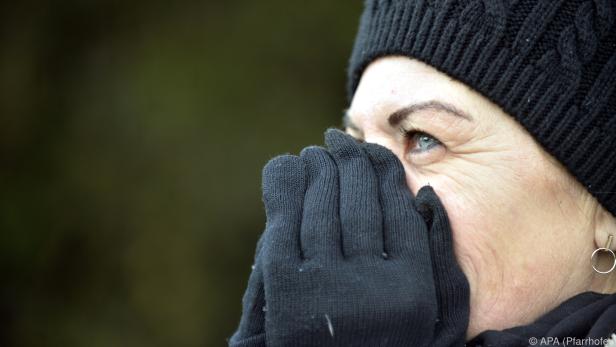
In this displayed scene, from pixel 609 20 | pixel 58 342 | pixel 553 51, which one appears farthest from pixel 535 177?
pixel 58 342

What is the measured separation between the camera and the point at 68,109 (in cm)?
474

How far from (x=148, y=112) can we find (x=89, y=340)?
5.08ft

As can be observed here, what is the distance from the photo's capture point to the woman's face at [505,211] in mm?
1897

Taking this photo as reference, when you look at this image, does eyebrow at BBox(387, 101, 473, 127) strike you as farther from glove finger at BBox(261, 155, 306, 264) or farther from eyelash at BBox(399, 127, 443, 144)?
glove finger at BBox(261, 155, 306, 264)

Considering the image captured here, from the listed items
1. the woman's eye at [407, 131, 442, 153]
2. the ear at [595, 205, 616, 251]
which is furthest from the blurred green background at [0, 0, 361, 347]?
the ear at [595, 205, 616, 251]

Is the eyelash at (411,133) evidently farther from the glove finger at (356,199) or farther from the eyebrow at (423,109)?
the glove finger at (356,199)

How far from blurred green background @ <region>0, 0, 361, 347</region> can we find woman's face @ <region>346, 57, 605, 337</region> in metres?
3.00

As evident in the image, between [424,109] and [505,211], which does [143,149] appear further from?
[505,211]

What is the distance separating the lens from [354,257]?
5.86 ft

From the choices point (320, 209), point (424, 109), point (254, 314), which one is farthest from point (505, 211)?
point (254, 314)

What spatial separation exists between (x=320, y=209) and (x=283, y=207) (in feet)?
0.34

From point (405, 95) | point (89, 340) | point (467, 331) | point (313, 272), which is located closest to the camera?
point (313, 272)

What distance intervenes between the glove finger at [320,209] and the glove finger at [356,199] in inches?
0.9

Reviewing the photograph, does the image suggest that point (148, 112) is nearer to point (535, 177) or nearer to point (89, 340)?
point (89, 340)
